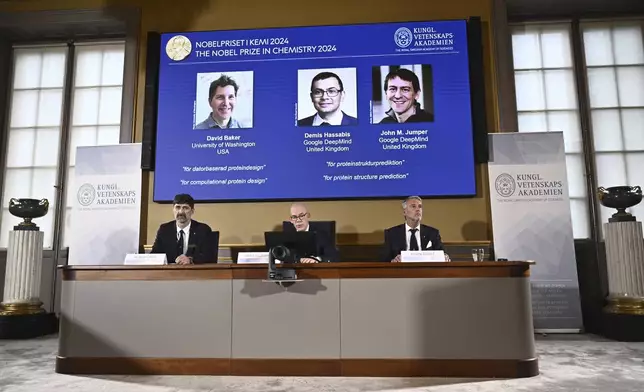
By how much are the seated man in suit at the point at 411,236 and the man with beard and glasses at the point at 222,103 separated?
2.09m

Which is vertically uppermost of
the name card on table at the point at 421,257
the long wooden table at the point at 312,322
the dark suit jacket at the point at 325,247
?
the dark suit jacket at the point at 325,247

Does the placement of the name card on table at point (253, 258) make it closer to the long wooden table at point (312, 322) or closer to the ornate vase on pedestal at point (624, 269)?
the long wooden table at point (312, 322)

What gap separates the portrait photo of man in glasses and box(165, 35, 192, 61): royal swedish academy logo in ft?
4.38

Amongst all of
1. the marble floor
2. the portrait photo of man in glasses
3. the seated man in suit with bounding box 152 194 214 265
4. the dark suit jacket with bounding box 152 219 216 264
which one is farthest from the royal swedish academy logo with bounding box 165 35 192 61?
the marble floor

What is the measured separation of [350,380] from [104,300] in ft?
5.47

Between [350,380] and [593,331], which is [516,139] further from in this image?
[350,380]

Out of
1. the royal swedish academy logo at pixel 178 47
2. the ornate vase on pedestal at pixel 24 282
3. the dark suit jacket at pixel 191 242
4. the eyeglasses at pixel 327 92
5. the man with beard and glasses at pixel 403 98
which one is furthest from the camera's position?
the royal swedish academy logo at pixel 178 47

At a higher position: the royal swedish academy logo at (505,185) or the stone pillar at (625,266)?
the royal swedish academy logo at (505,185)

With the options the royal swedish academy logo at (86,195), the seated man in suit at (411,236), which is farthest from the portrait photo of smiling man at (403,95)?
the royal swedish academy logo at (86,195)

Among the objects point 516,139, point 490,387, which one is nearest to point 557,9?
point 516,139

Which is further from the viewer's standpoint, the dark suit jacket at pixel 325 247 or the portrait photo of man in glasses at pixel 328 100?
the portrait photo of man in glasses at pixel 328 100

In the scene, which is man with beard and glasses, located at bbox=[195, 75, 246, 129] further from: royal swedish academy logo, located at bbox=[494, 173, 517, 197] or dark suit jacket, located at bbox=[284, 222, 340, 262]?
royal swedish academy logo, located at bbox=[494, 173, 517, 197]

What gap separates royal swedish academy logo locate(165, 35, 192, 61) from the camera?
17.3 feet

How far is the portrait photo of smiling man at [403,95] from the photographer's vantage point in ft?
16.2
